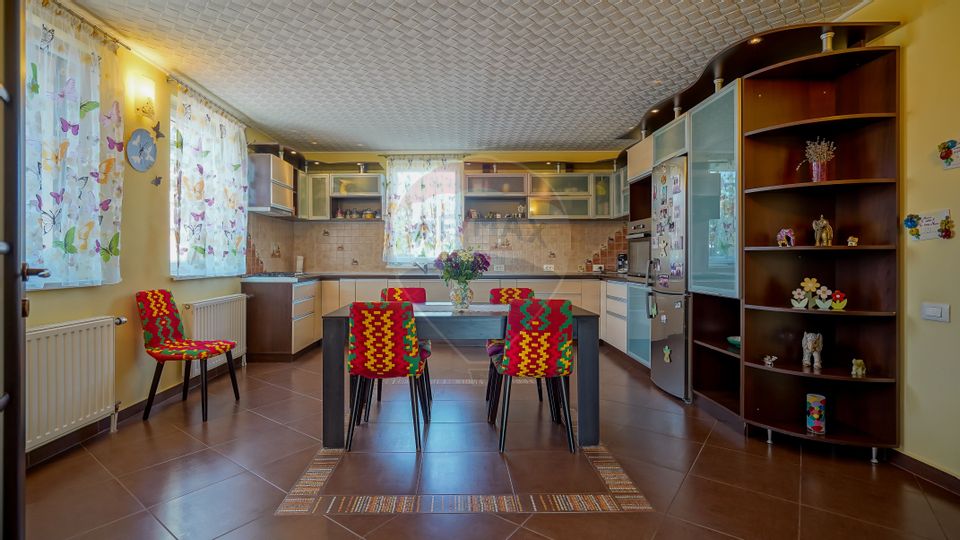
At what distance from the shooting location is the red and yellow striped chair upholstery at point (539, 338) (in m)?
2.42

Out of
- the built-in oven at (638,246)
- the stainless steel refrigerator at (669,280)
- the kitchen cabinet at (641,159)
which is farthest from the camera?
the built-in oven at (638,246)

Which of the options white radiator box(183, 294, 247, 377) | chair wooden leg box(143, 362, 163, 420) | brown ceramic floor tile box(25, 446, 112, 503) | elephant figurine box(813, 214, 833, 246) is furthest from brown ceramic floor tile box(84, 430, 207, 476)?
elephant figurine box(813, 214, 833, 246)

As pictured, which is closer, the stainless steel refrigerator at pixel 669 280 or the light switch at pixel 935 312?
the light switch at pixel 935 312

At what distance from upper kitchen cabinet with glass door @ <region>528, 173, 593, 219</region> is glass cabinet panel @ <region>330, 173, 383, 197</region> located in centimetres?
213

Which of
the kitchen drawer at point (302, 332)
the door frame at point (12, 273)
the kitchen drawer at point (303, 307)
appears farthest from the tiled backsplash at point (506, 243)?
the door frame at point (12, 273)

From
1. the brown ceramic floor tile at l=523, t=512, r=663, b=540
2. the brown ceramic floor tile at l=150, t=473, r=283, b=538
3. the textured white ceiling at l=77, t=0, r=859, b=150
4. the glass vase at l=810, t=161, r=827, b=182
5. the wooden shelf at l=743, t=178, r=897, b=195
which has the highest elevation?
the textured white ceiling at l=77, t=0, r=859, b=150

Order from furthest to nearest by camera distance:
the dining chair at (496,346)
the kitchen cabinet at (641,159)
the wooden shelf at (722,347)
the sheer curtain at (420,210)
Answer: the sheer curtain at (420,210) → the kitchen cabinet at (641,159) → the dining chair at (496,346) → the wooden shelf at (722,347)

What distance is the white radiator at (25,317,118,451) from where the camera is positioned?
2.17 m

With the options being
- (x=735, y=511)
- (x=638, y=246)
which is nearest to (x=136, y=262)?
(x=735, y=511)

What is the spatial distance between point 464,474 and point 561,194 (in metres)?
4.35

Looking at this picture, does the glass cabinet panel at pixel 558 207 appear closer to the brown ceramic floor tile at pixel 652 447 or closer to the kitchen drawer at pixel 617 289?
the kitchen drawer at pixel 617 289

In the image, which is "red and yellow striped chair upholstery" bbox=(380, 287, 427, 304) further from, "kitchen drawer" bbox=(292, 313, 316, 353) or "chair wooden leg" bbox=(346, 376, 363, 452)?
"kitchen drawer" bbox=(292, 313, 316, 353)

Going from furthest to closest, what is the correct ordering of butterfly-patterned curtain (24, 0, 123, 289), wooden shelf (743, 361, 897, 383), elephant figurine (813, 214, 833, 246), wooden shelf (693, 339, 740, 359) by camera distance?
wooden shelf (693, 339, 740, 359) → elephant figurine (813, 214, 833, 246) → wooden shelf (743, 361, 897, 383) → butterfly-patterned curtain (24, 0, 123, 289)

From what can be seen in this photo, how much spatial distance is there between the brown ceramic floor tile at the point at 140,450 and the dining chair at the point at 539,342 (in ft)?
6.16
